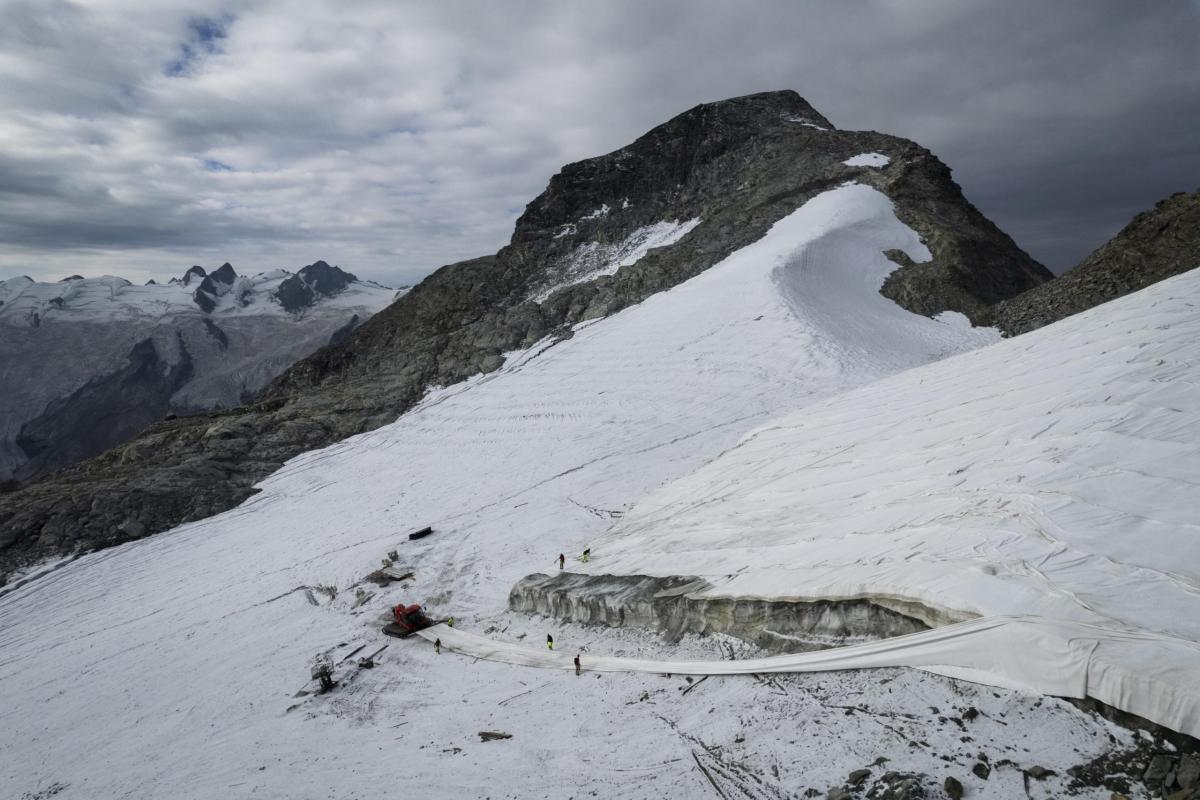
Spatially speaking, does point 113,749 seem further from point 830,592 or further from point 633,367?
point 633,367

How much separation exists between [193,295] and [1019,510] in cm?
19457

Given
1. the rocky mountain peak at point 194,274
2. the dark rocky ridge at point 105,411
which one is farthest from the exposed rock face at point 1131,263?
the rocky mountain peak at point 194,274

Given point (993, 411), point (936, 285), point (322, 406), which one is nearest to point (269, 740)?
point (993, 411)

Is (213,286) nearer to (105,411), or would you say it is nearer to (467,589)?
(105,411)

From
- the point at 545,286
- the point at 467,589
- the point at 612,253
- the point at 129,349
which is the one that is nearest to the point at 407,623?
the point at 467,589

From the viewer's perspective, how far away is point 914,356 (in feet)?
84.8

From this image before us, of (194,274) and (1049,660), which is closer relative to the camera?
(1049,660)

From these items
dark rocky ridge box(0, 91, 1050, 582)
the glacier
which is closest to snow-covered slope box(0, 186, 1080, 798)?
the glacier

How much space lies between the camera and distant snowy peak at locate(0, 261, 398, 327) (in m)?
142

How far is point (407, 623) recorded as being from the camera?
11969 mm

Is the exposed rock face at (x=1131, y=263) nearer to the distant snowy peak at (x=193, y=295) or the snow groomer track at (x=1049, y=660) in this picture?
the snow groomer track at (x=1049, y=660)

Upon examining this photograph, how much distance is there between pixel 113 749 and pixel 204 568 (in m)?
10.2

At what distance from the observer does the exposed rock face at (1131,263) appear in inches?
840

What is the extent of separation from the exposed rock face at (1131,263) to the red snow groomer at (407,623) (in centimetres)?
2647
